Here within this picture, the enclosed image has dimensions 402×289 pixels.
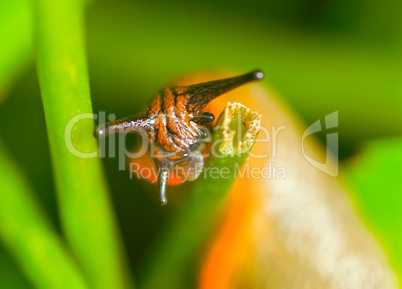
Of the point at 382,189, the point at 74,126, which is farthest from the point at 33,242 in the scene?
the point at 382,189

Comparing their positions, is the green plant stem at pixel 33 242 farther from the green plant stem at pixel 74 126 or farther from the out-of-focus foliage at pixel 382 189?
the out-of-focus foliage at pixel 382 189

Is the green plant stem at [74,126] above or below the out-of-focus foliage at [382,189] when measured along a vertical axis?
above

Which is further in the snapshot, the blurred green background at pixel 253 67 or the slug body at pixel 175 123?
the blurred green background at pixel 253 67

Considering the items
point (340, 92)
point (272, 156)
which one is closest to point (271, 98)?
point (272, 156)

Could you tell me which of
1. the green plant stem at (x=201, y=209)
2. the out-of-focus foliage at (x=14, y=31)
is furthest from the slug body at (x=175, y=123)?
the out-of-focus foliage at (x=14, y=31)

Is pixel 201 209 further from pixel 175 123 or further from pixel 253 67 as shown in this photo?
pixel 253 67
